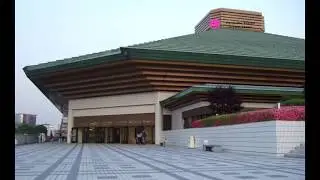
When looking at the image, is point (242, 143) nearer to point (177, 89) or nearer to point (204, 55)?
point (204, 55)

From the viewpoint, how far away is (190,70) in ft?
154

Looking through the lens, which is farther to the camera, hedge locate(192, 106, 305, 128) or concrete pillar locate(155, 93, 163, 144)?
concrete pillar locate(155, 93, 163, 144)

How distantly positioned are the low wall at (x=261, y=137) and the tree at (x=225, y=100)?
4343mm

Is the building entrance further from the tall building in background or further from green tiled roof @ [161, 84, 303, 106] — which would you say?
the tall building in background

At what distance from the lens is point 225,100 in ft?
111

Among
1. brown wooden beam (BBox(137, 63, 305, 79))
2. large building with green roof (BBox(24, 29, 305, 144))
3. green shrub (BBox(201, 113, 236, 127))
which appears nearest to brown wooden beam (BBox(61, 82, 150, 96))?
large building with green roof (BBox(24, 29, 305, 144))

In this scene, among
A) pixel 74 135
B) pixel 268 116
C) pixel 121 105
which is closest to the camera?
pixel 268 116

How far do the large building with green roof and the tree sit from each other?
4.83m

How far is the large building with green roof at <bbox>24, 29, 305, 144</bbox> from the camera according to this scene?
44281 mm

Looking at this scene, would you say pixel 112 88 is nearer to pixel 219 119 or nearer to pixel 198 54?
pixel 198 54

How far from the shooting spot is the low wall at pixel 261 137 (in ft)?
65.4

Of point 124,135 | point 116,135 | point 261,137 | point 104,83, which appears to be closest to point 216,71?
point 104,83

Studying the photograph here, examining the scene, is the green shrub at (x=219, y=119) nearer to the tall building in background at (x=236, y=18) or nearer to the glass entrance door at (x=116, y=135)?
the glass entrance door at (x=116, y=135)

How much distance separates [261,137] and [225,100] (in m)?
12.5
